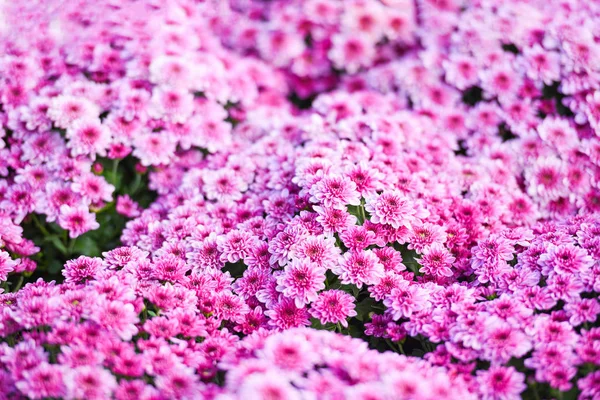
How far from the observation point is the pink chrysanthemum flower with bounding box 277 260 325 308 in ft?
10.8

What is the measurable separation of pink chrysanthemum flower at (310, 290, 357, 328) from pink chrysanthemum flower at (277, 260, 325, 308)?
5cm

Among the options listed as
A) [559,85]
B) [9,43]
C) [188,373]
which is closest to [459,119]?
[559,85]

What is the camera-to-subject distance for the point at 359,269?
11.0 feet

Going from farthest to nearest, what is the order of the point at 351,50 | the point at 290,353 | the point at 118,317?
1. the point at 351,50
2. the point at 118,317
3. the point at 290,353

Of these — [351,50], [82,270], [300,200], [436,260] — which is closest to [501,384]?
[436,260]

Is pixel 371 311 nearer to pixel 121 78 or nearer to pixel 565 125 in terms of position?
pixel 565 125

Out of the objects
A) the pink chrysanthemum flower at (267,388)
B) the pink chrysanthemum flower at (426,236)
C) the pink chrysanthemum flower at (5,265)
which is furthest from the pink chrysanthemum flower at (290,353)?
the pink chrysanthemum flower at (5,265)

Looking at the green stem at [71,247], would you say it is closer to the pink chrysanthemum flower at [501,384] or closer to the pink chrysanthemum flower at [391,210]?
the pink chrysanthemum flower at [391,210]

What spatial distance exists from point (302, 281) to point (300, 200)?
2.15 ft

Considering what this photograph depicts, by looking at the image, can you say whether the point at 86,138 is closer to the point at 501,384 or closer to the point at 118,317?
the point at 118,317

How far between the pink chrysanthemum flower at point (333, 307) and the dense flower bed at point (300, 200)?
1 cm

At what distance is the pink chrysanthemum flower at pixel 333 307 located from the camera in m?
3.28

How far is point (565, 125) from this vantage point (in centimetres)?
462

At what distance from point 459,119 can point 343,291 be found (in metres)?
2.26
